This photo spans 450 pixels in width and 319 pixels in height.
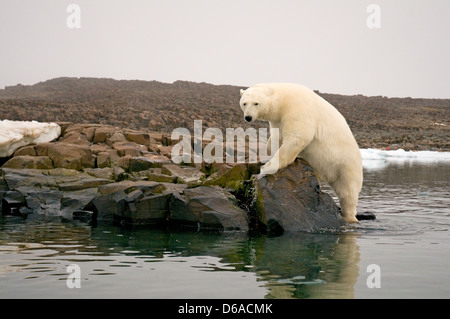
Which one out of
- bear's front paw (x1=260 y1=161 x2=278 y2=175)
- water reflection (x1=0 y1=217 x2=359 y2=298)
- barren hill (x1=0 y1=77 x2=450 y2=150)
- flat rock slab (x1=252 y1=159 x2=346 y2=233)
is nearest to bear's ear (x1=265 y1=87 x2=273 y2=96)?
bear's front paw (x1=260 y1=161 x2=278 y2=175)

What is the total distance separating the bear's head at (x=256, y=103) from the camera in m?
10.2

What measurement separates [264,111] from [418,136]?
6422 centimetres

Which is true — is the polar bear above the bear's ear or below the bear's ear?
below

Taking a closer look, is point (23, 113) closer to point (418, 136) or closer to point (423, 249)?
point (418, 136)

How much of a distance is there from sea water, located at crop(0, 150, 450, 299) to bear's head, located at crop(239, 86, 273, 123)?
2329 mm

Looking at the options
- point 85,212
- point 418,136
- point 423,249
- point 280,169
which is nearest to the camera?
point 423,249

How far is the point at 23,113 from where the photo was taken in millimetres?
54562

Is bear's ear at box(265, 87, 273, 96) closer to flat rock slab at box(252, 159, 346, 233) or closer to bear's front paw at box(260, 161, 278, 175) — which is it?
bear's front paw at box(260, 161, 278, 175)

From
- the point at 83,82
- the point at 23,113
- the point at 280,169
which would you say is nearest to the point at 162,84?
the point at 83,82

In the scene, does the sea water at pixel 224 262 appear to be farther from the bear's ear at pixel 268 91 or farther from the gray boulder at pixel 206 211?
the bear's ear at pixel 268 91

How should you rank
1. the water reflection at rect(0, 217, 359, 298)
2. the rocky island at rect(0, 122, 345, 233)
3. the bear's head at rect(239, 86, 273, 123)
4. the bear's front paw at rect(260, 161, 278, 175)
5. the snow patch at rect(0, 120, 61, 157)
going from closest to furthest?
the water reflection at rect(0, 217, 359, 298)
the bear's head at rect(239, 86, 273, 123)
the bear's front paw at rect(260, 161, 278, 175)
the rocky island at rect(0, 122, 345, 233)
the snow patch at rect(0, 120, 61, 157)

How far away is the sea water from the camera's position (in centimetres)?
680

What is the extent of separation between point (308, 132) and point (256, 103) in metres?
1.18
